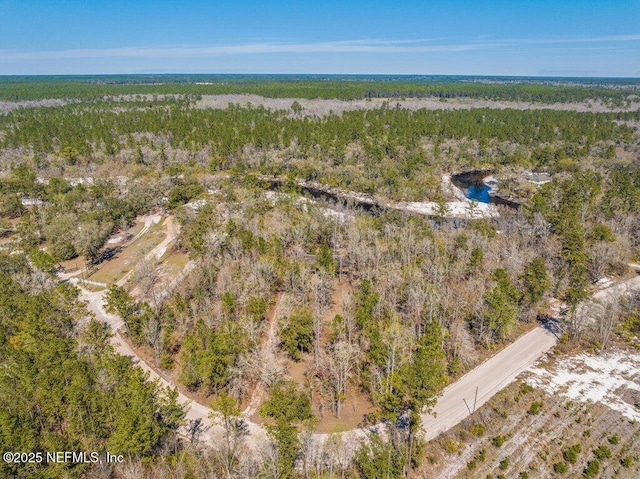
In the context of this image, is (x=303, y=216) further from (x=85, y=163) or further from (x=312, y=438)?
(x=85, y=163)

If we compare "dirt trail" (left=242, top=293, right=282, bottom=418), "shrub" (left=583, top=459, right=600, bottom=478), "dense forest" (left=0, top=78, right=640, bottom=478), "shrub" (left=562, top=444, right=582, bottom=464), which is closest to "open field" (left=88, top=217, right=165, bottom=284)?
"dense forest" (left=0, top=78, right=640, bottom=478)

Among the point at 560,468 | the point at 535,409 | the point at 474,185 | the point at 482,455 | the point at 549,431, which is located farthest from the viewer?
the point at 474,185

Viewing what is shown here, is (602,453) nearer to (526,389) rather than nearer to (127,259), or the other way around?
(526,389)

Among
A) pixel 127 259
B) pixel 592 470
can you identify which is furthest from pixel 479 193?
pixel 592 470

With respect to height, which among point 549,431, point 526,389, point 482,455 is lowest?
point 549,431

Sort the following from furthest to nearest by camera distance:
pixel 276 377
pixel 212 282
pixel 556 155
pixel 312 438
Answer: pixel 556 155
pixel 212 282
pixel 276 377
pixel 312 438

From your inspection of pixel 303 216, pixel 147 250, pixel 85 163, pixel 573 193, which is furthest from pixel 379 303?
pixel 85 163

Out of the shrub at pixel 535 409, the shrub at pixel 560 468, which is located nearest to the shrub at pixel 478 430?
the shrub at pixel 535 409
